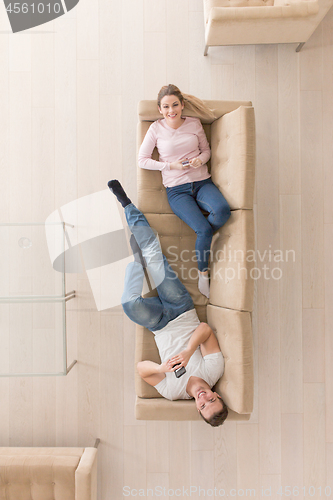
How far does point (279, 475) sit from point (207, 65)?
2.97m

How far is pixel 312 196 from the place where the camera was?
225 cm

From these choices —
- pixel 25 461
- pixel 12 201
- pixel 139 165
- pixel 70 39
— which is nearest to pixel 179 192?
pixel 139 165

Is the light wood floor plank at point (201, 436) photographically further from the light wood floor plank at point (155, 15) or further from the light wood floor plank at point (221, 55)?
the light wood floor plank at point (155, 15)

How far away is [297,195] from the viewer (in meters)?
2.25

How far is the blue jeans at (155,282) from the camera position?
6.24ft

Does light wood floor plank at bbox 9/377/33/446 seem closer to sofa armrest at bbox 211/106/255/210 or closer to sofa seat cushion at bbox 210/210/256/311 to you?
sofa seat cushion at bbox 210/210/256/311

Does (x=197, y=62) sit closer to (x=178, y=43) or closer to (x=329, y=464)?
(x=178, y=43)

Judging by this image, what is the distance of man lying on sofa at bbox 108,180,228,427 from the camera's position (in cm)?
182

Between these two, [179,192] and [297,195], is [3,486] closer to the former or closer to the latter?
[179,192]

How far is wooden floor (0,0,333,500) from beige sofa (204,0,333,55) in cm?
24

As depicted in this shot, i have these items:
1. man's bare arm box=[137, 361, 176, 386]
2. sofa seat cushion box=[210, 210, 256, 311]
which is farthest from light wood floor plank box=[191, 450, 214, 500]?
sofa seat cushion box=[210, 210, 256, 311]

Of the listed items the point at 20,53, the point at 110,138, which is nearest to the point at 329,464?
the point at 110,138

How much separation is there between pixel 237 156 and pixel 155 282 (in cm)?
89

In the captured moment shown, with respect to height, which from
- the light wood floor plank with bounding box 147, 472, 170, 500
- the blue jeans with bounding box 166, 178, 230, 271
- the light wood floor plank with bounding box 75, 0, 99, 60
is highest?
the light wood floor plank with bounding box 75, 0, 99, 60
